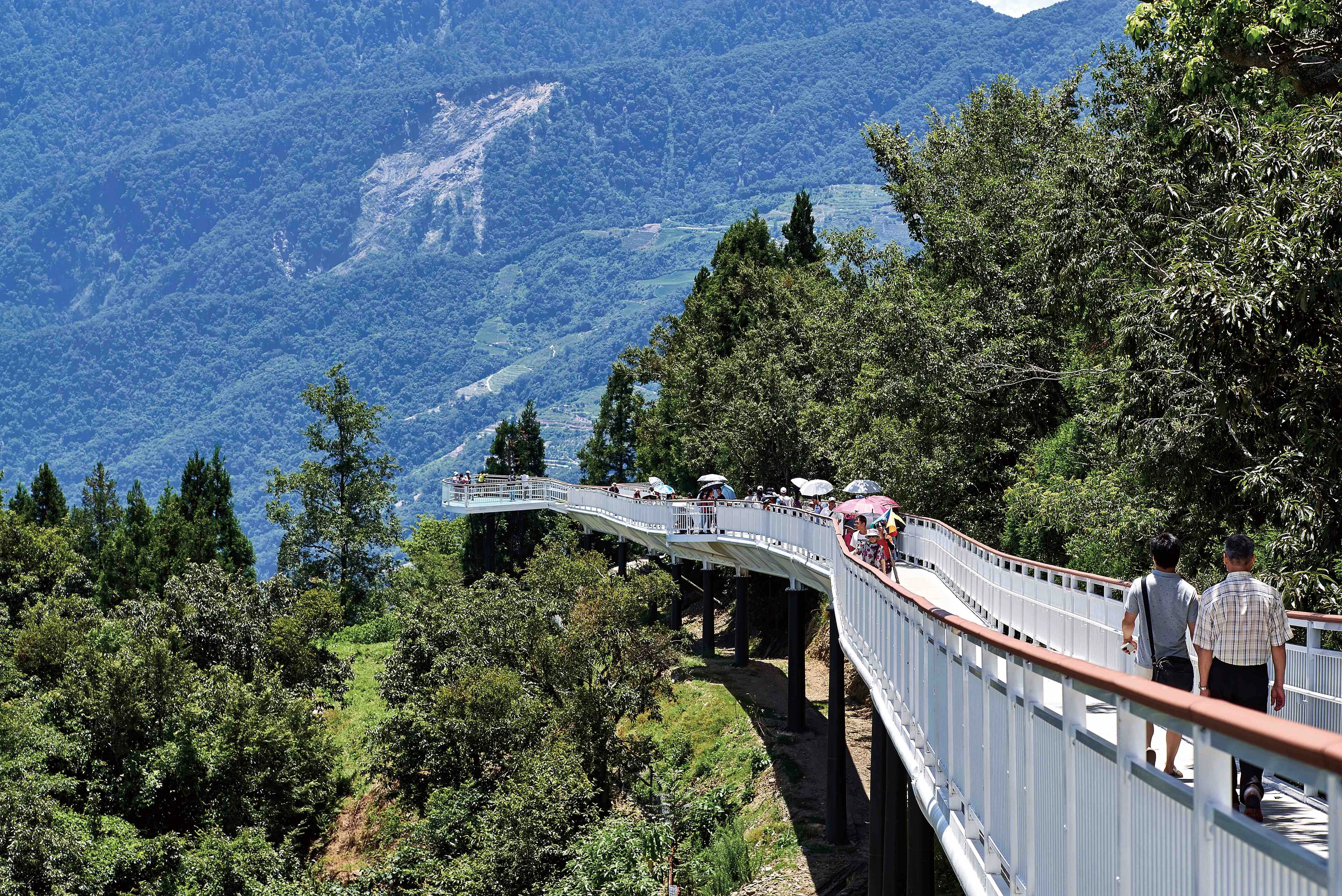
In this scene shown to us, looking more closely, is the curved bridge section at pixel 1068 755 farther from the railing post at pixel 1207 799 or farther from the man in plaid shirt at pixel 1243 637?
the man in plaid shirt at pixel 1243 637

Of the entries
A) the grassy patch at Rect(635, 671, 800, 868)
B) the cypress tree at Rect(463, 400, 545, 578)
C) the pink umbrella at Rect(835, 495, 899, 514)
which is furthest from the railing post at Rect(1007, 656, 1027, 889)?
the cypress tree at Rect(463, 400, 545, 578)

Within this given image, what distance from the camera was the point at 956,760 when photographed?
353 inches

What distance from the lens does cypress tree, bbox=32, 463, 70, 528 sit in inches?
2773

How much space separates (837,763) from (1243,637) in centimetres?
1919

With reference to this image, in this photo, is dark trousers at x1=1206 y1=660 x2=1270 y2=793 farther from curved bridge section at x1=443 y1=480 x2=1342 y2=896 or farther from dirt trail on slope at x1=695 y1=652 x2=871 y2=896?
dirt trail on slope at x1=695 y1=652 x2=871 y2=896

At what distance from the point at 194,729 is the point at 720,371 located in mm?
26492

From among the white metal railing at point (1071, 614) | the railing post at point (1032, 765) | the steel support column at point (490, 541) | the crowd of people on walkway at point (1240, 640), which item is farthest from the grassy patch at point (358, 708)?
the railing post at point (1032, 765)

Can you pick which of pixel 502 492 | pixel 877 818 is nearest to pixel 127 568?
pixel 502 492

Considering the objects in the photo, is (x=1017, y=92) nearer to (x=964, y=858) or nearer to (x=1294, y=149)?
(x=1294, y=149)

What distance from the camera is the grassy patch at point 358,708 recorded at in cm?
4331

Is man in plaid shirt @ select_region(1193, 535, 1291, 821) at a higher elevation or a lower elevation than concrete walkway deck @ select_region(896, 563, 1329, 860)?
higher

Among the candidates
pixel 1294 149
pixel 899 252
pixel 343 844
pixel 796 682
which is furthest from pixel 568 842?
pixel 899 252

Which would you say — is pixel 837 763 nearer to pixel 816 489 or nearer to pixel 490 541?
pixel 816 489

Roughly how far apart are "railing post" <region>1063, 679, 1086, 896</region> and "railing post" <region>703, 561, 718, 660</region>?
1612 inches
